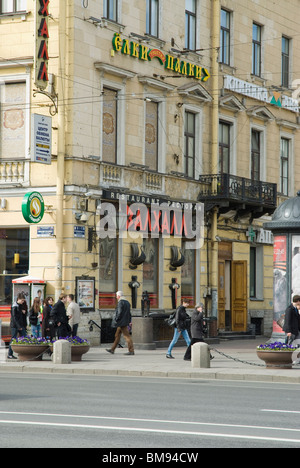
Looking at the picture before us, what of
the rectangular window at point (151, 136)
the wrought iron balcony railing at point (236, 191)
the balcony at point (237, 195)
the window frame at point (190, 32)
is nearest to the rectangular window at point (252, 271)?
the balcony at point (237, 195)

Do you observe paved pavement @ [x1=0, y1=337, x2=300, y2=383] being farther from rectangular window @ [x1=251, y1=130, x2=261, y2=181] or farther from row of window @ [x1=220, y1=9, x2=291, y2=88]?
row of window @ [x1=220, y1=9, x2=291, y2=88]

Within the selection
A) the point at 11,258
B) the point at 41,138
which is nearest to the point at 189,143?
the point at 41,138

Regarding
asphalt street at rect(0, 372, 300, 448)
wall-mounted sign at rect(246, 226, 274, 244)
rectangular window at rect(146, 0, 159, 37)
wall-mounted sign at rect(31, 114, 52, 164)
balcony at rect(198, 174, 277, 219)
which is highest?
rectangular window at rect(146, 0, 159, 37)

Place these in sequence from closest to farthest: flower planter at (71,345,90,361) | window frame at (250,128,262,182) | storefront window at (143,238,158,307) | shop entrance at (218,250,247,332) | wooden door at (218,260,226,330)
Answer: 1. flower planter at (71,345,90,361)
2. storefront window at (143,238,158,307)
3. wooden door at (218,260,226,330)
4. shop entrance at (218,250,247,332)
5. window frame at (250,128,262,182)

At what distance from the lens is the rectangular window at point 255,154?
127 ft

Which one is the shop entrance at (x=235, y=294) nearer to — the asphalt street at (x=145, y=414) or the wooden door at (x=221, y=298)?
the wooden door at (x=221, y=298)

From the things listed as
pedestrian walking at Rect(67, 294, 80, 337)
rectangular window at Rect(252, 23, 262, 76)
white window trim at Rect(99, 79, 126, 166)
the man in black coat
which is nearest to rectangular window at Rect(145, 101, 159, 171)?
white window trim at Rect(99, 79, 126, 166)

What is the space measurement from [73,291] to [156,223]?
4.76 m

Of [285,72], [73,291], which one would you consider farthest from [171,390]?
[285,72]

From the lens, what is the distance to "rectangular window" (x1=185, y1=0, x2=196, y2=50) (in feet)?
113

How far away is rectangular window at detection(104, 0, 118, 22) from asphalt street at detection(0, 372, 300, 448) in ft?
48.9

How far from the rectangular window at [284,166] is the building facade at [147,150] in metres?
0.11

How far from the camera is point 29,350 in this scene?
23.8 meters

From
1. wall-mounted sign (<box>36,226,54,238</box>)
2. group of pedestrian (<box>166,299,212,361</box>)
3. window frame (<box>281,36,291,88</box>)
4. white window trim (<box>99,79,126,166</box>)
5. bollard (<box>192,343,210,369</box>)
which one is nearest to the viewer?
bollard (<box>192,343,210,369</box>)
